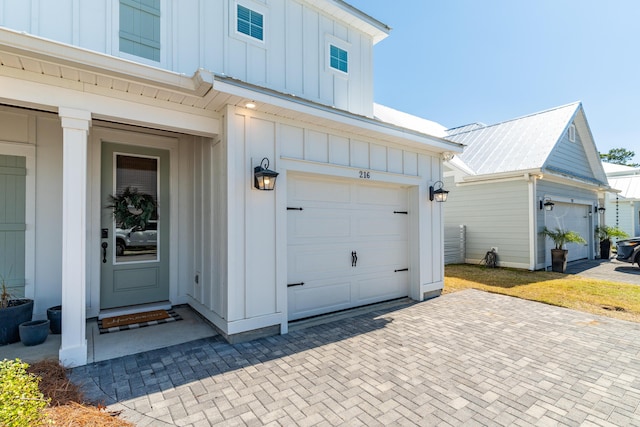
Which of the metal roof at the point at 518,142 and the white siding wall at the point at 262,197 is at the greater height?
the metal roof at the point at 518,142

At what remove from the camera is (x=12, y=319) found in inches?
135

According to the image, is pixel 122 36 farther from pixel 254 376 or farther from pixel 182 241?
pixel 254 376

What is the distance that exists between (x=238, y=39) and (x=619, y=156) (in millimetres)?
45381

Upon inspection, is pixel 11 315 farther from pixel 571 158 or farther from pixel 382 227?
pixel 571 158

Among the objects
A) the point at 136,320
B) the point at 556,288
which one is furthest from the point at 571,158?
the point at 136,320

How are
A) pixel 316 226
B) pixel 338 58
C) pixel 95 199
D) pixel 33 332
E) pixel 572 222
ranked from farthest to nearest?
pixel 572 222
pixel 338 58
pixel 316 226
pixel 95 199
pixel 33 332

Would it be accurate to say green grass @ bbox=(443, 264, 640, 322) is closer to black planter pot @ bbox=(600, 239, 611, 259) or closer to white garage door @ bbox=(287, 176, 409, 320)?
white garage door @ bbox=(287, 176, 409, 320)

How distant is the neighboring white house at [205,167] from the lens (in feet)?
9.93

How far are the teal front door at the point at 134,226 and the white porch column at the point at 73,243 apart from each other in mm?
1602

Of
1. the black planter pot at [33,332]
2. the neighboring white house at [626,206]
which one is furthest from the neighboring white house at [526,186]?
the black planter pot at [33,332]

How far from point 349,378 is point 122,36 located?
4.86 metres

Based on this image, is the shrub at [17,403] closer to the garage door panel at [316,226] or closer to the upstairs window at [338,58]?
the garage door panel at [316,226]

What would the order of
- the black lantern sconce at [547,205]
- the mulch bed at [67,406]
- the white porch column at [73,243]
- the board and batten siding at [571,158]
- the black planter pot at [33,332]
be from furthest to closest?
the board and batten siding at [571,158], the black lantern sconce at [547,205], the black planter pot at [33,332], the white porch column at [73,243], the mulch bed at [67,406]

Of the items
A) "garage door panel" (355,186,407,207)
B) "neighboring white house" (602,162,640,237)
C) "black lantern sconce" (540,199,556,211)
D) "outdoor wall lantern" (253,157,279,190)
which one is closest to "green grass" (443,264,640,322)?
"black lantern sconce" (540,199,556,211)
